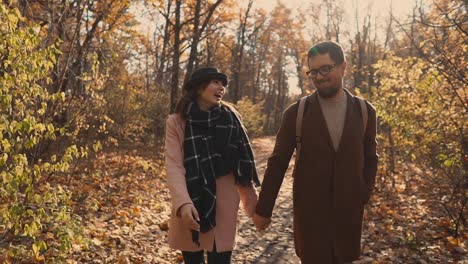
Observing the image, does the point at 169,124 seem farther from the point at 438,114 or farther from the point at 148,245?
the point at 438,114

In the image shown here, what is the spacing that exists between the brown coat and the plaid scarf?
0.46 meters

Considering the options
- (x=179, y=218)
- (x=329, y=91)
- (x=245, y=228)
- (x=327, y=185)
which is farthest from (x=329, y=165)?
(x=245, y=228)

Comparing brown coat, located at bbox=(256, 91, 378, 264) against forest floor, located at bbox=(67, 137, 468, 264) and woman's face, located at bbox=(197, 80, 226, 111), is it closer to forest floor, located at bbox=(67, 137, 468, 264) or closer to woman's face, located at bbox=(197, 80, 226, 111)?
woman's face, located at bbox=(197, 80, 226, 111)

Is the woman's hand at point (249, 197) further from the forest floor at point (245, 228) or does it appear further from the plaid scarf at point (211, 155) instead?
the forest floor at point (245, 228)

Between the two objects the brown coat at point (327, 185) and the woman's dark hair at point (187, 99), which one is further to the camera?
the woman's dark hair at point (187, 99)

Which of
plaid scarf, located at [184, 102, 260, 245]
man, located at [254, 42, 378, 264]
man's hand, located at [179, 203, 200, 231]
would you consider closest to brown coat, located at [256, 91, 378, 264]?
man, located at [254, 42, 378, 264]

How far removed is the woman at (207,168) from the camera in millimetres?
2836

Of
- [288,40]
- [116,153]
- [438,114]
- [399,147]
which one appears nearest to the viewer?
[438,114]

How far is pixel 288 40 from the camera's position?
33688mm

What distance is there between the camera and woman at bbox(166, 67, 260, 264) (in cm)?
284

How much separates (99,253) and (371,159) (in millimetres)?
3762

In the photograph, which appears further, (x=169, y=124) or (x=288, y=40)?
(x=288, y=40)

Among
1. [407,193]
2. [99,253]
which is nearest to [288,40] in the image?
[407,193]

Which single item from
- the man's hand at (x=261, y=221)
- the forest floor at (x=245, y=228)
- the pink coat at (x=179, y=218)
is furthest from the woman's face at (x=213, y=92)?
the forest floor at (x=245, y=228)
